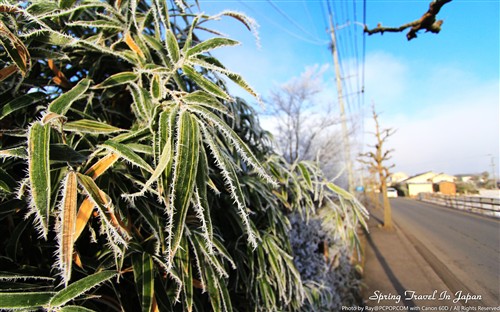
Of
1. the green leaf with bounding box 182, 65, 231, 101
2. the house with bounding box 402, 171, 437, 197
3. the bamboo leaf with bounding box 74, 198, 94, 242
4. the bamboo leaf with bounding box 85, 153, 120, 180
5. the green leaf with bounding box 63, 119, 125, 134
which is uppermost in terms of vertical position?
the green leaf with bounding box 182, 65, 231, 101

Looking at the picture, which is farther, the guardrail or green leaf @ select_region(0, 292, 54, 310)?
the guardrail

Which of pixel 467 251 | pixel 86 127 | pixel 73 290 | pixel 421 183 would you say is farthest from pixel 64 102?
pixel 421 183

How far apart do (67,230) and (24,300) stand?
0.16m

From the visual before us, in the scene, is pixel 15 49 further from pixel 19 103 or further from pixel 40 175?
pixel 40 175

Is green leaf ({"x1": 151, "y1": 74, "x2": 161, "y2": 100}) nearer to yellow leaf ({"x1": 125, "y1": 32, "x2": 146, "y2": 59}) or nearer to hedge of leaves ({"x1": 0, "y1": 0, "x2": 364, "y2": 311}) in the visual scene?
hedge of leaves ({"x1": 0, "y1": 0, "x2": 364, "y2": 311})

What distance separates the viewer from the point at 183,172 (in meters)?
0.45

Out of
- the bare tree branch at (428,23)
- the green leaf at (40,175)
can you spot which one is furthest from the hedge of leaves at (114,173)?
the bare tree branch at (428,23)

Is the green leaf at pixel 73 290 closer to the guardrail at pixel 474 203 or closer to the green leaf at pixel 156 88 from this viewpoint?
the green leaf at pixel 156 88

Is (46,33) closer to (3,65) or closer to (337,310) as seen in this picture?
(3,65)

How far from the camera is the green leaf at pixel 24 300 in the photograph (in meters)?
0.42

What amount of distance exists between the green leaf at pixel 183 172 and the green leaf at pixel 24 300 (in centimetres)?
23

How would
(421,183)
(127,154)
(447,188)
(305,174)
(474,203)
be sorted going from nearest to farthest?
(127,154), (474,203), (447,188), (305,174), (421,183)

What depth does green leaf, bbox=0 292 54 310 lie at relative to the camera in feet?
1.37

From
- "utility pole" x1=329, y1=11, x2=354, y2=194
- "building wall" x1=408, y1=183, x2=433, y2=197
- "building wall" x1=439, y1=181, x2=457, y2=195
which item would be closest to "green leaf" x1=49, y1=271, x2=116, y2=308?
"building wall" x1=439, y1=181, x2=457, y2=195
